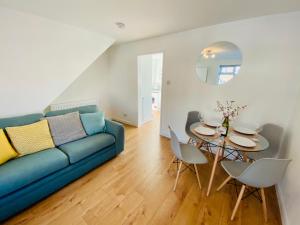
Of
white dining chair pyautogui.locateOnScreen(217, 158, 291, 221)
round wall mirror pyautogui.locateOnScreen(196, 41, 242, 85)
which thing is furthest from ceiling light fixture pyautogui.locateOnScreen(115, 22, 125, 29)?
white dining chair pyautogui.locateOnScreen(217, 158, 291, 221)

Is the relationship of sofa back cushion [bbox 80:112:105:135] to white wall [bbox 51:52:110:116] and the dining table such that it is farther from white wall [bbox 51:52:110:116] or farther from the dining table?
the dining table

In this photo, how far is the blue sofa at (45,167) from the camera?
1399mm

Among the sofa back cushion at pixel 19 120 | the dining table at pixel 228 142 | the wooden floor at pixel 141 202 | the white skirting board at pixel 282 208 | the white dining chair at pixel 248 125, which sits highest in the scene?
the sofa back cushion at pixel 19 120

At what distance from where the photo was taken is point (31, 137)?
1790mm

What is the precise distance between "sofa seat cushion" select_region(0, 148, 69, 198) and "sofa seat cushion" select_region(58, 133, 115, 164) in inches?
3.4

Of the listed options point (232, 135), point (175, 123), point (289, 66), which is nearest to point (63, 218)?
point (232, 135)

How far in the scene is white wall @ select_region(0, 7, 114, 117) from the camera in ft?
6.03

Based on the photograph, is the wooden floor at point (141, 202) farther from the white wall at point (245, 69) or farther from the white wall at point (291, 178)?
the white wall at point (245, 69)

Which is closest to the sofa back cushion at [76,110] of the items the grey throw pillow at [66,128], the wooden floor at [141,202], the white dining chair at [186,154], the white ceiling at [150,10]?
the grey throw pillow at [66,128]

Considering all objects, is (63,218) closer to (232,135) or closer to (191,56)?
(232,135)

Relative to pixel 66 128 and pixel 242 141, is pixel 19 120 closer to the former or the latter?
pixel 66 128

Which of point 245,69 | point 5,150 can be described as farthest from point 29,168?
point 245,69

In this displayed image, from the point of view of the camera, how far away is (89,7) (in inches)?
71.4

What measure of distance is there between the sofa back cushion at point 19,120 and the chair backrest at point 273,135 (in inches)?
132
